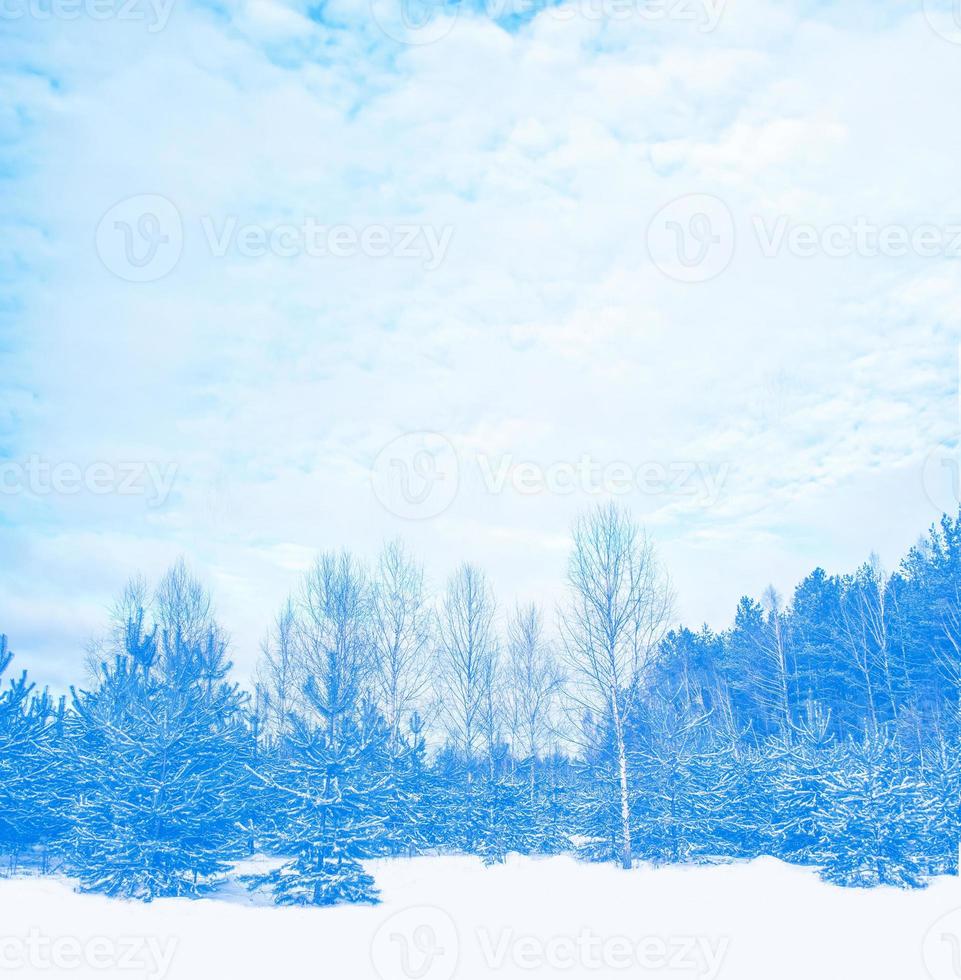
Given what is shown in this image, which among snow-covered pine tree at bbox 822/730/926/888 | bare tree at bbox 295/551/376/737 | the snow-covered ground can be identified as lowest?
the snow-covered ground

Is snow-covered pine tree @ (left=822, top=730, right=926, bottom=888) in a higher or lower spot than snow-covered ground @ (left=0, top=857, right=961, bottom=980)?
higher

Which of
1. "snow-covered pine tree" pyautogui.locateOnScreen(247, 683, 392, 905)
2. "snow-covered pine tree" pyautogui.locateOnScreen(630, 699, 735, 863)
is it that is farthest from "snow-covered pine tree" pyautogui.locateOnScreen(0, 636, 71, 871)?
"snow-covered pine tree" pyautogui.locateOnScreen(630, 699, 735, 863)

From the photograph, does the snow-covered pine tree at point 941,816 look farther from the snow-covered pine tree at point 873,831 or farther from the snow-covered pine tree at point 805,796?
the snow-covered pine tree at point 805,796

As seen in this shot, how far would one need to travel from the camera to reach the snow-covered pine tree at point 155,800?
44.8 ft

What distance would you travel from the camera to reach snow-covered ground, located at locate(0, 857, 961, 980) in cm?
815

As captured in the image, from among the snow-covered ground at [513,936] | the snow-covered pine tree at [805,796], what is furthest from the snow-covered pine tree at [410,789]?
the snow-covered pine tree at [805,796]

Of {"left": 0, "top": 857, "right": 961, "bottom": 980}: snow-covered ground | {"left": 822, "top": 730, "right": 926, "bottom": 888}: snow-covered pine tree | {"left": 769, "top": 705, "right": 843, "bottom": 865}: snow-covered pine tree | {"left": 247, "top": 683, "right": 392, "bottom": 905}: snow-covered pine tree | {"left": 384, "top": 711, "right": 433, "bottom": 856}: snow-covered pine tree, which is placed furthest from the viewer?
{"left": 384, "top": 711, "right": 433, "bottom": 856}: snow-covered pine tree

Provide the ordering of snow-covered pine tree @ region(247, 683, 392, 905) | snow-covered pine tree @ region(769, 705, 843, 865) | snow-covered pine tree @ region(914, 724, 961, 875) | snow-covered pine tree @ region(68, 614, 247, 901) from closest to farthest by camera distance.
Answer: snow-covered pine tree @ region(247, 683, 392, 905)
snow-covered pine tree @ region(68, 614, 247, 901)
snow-covered pine tree @ region(914, 724, 961, 875)
snow-covered pine tree @ region(769, 705, 843, 865)

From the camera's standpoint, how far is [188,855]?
13.9 metres

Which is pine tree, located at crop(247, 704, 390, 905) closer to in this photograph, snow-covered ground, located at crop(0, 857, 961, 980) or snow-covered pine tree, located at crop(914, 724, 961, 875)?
snow-covered ground, located at crop(0, 857, 961, 980)

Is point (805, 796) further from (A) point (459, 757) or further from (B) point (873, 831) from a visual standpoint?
(A) point (459, 757)

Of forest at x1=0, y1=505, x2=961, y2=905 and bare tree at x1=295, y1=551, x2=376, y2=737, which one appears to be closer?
forest at x1=0, y1=505, x2=961, y2=905

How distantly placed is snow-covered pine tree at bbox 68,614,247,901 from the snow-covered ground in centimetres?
83

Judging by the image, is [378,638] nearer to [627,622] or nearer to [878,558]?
[627,622]
